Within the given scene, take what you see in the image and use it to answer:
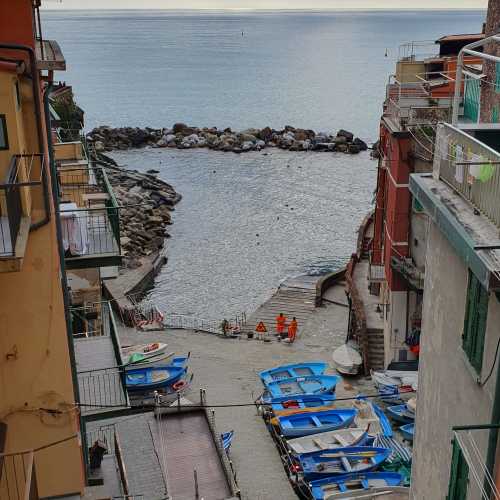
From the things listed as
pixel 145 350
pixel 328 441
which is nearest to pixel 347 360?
pixel 328 441

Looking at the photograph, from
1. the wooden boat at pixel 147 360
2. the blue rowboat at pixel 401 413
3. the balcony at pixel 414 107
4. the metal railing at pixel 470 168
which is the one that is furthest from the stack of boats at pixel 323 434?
the metal railing at pixel 470 168

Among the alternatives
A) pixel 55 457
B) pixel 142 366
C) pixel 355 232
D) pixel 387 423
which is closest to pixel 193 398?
pixel 142 366

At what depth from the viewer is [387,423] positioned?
88.1ft

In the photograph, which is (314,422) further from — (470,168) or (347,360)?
(470,168)

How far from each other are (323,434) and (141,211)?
1922 inches

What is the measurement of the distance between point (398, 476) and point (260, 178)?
72.2 m

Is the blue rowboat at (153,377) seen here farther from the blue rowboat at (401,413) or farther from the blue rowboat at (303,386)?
the blue rowboat at (401,413)

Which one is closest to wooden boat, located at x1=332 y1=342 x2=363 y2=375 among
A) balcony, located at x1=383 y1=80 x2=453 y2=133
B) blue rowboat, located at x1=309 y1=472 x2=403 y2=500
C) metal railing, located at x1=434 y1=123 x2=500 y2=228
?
blue rowboat, located at x1=309 y1=472 x2=403 y2=500

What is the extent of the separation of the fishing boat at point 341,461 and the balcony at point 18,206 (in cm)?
1526

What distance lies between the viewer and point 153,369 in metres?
30.4

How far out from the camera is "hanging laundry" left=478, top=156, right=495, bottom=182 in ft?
27.4

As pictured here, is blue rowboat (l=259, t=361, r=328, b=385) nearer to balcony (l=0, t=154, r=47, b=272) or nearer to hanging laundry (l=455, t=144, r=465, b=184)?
balcony (l=0, t=154, r=47, b=272)

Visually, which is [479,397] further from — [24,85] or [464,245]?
[24,85]

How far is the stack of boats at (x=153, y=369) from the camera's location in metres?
29.4
